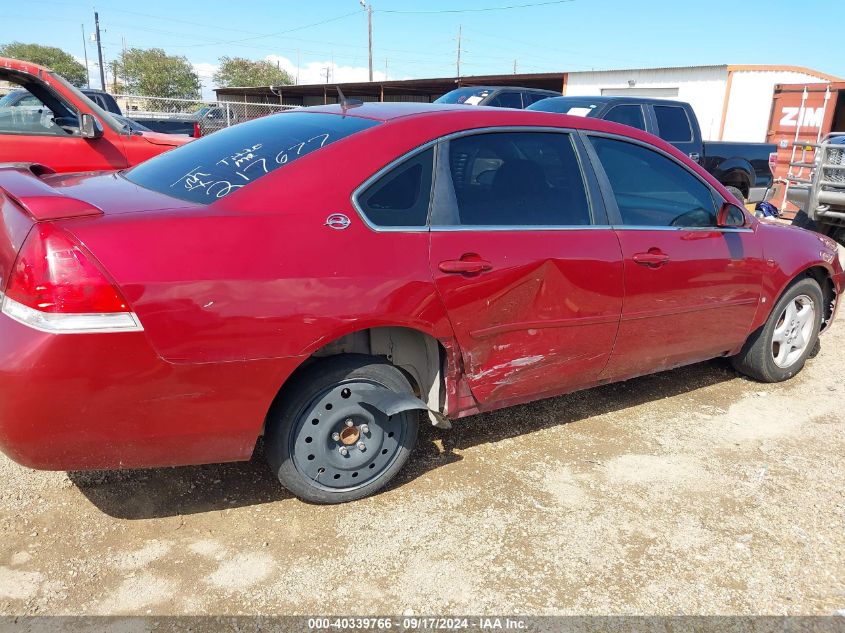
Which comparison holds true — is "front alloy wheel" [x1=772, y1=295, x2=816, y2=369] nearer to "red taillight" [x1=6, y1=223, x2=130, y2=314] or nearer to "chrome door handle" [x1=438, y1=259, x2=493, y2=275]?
"chrome door handle" [x1=438, y1=259, x2=493, y2=275]

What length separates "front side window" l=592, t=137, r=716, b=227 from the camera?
3.30 meters

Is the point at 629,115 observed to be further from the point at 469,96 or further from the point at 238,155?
the point at 238,155

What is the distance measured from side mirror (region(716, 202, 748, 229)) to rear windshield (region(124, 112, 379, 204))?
208 centimetres

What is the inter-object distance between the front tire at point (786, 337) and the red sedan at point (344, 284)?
0.61 metres

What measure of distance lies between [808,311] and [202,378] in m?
4.03

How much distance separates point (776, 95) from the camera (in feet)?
57.0

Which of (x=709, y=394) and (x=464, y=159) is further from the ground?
(x=464, y=159)

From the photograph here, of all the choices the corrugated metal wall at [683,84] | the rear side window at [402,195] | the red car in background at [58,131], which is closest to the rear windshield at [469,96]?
the red car in background at [58,131]

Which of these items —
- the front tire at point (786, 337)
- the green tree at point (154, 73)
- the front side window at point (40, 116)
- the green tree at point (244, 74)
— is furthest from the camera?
the green tree at point (244, 74)

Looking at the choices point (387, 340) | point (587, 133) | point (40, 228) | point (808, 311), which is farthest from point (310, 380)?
point (808, 311)

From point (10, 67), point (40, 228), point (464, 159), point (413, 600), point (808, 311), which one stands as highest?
point (10, 67)

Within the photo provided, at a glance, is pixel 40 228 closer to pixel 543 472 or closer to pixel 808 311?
pixel 543 472

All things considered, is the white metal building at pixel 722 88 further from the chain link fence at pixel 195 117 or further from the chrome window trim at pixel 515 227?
the chrome window trim at pixel 515 227

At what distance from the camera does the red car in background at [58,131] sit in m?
5.23
